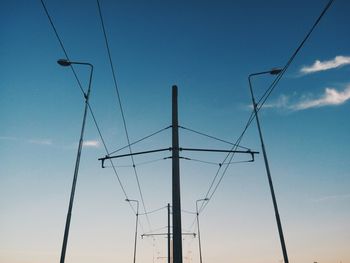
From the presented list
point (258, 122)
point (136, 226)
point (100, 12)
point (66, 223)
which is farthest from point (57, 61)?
point (136, 226)

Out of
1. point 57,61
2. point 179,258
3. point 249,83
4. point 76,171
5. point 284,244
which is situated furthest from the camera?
point 249,83

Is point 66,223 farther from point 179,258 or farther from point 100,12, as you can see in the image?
point 100,12

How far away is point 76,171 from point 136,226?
29985 mm

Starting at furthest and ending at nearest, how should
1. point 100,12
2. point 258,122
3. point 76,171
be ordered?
point 258,122
point 76,171
point 100,12

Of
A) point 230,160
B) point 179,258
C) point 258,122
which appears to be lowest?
point 179,258

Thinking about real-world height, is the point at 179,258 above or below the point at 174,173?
below

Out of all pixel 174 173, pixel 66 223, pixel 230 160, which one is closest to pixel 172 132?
pixel 174 173

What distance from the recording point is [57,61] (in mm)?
15281

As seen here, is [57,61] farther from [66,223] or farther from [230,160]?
[230,160]

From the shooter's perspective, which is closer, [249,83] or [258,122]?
[258,122]

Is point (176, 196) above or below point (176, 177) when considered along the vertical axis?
below

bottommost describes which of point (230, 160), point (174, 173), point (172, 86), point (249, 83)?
point (174, 173)

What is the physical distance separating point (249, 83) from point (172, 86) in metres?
5.85

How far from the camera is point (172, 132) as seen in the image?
581 inches
